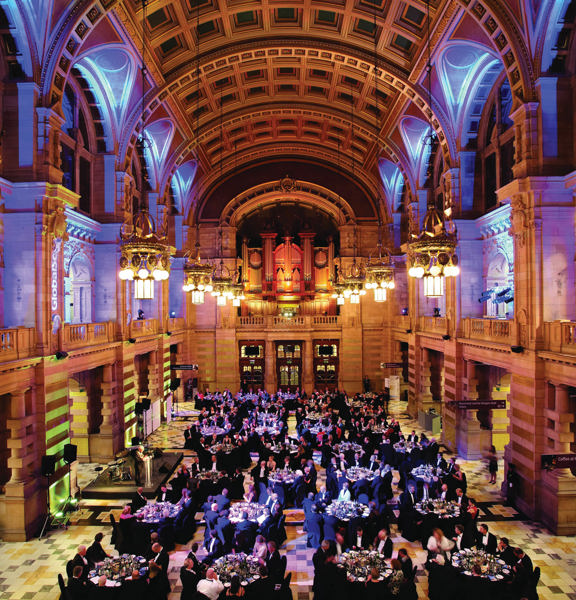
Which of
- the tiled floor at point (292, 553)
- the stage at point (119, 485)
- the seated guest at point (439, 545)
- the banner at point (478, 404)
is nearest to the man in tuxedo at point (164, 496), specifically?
the tiled floor at point (292, 553)

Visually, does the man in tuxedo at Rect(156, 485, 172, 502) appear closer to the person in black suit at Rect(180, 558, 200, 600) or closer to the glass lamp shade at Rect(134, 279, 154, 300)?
the person in black suit at Rect(180, 558, 200, 600)

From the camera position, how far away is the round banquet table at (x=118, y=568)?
7.11 meters

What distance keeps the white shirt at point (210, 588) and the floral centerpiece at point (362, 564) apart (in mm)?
1910

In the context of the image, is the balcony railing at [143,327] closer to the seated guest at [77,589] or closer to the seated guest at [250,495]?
the seated guest at [250,495]

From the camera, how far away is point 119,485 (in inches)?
500

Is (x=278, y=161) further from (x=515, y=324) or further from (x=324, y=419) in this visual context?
(x=515, y=324)

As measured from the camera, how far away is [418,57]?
14703 millimetres

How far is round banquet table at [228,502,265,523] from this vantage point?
30.7ft

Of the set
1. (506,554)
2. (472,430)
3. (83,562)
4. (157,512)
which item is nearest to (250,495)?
(157,512)

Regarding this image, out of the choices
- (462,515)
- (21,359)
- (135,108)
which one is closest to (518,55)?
(462,515)

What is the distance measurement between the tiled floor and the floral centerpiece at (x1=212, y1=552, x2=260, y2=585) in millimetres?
1344

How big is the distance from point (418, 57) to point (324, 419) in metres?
12.6

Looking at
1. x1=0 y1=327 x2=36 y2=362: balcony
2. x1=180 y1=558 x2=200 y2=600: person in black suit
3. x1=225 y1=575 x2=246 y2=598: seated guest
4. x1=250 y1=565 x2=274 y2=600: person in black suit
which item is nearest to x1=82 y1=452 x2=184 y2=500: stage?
x1=0 y1=327 x2=36 y2=362: balcony

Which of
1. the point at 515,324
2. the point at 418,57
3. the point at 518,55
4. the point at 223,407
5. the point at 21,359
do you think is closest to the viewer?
the point at 21,359
